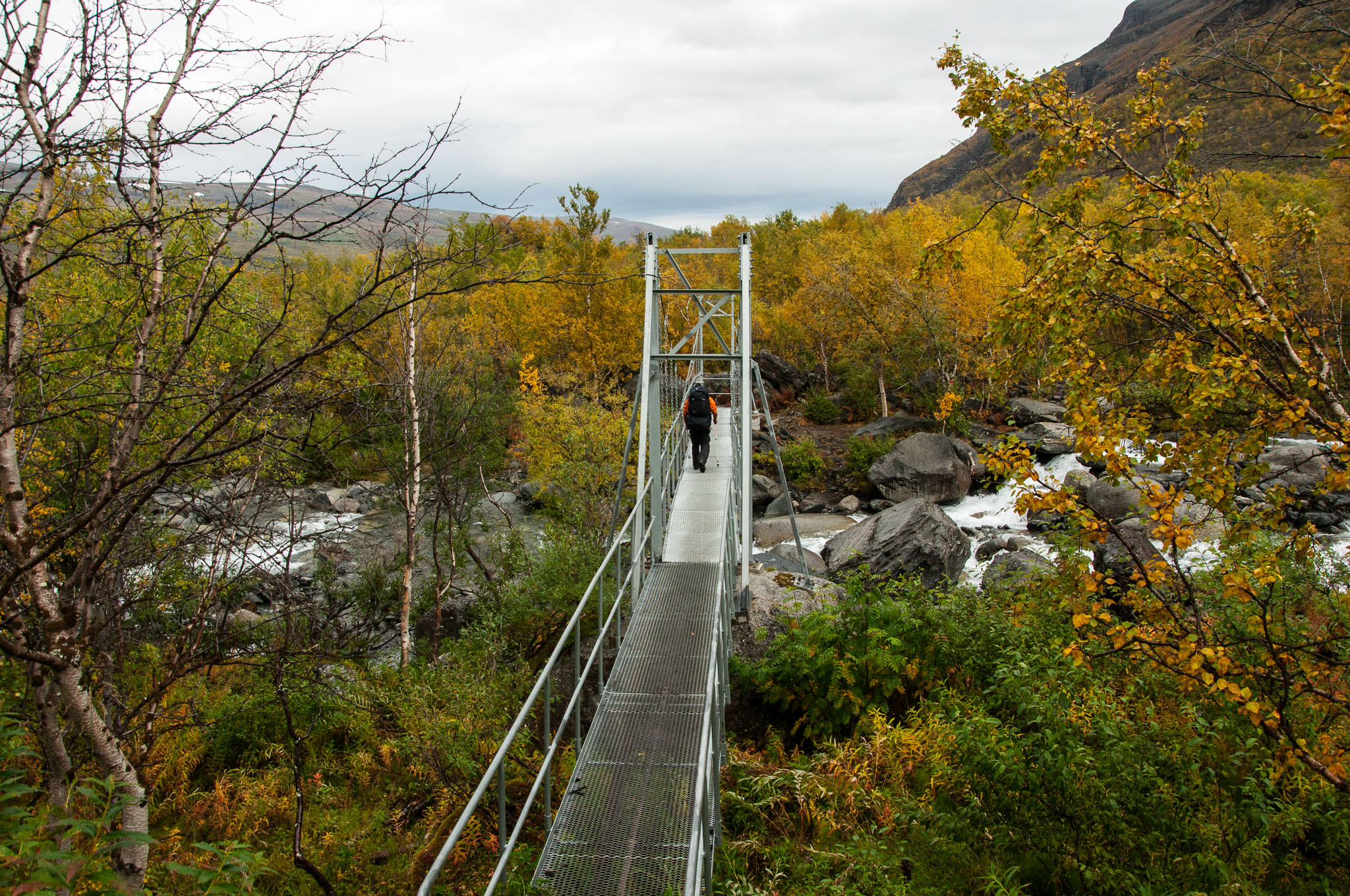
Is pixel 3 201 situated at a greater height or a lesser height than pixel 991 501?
greater

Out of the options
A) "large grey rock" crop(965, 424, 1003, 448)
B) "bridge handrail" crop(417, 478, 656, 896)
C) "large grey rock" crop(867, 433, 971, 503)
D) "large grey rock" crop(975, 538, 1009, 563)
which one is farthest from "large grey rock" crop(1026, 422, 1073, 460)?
"bridge handrail" crop(417, 478, 656, 896)

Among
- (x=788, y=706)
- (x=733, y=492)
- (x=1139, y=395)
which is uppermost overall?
(x=1139, y=395)

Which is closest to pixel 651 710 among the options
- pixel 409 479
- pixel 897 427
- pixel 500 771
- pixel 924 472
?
pixel 500 771

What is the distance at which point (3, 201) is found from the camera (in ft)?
8.53

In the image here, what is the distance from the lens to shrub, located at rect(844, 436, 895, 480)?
84.8 feet

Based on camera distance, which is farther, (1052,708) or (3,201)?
(1052,708)

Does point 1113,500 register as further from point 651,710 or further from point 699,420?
point 651,710

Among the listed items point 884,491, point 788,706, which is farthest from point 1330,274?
point 788,706

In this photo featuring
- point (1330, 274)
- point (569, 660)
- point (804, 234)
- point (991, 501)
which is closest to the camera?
point (569, 660)

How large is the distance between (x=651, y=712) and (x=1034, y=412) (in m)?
27.5

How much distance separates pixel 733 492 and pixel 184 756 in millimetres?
7602

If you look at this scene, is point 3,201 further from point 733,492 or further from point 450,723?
point 733,492

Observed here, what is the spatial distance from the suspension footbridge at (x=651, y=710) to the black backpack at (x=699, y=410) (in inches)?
16.5

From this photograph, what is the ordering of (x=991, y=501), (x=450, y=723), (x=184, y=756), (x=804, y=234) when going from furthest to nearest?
(x=804, y=234) → (x=991, y=501) → (x=184, y=756) → (x=450, y=723)
